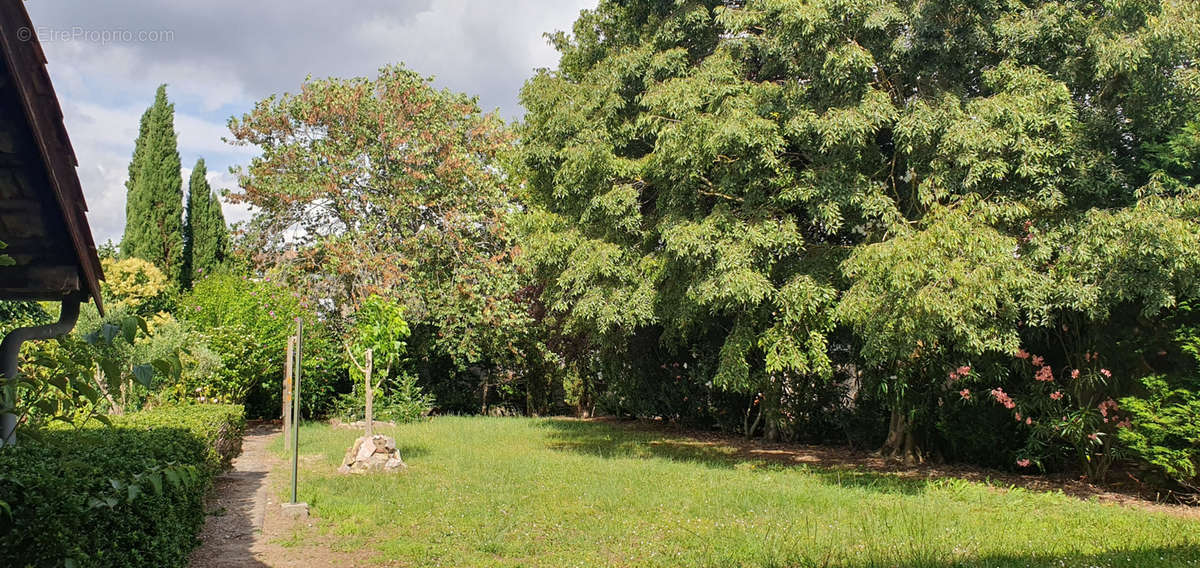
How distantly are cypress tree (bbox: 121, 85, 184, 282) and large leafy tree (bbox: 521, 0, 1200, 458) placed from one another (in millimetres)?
16238

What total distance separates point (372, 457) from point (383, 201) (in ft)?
26.4

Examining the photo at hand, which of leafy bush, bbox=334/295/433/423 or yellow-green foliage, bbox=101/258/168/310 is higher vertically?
yellow-green foliage, bbox=101/258/168/310

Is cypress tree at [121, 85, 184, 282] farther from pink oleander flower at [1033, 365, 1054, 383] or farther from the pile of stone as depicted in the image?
pink oleander flower at [1033, 365, 1054, 383]

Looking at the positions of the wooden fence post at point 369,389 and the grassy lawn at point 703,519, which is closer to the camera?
the grassy lawn at point 703,519

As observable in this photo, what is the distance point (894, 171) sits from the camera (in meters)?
10.3

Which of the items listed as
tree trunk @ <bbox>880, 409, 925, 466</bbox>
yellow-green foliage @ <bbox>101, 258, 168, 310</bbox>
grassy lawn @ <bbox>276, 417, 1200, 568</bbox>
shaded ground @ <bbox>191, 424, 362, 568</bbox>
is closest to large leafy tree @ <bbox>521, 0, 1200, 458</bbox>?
tree trunk @ <bbox>880, 409, 925, 466</bbox>

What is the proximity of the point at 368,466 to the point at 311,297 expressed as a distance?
7.77 meters

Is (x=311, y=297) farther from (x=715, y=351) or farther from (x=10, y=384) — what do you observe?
(x=10, y=384)

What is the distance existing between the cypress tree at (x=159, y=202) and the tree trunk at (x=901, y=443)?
20358 millimetres

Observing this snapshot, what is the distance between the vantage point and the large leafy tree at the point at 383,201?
1703cm

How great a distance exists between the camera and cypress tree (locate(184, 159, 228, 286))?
24.3 metres

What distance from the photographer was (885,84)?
32.2 feet

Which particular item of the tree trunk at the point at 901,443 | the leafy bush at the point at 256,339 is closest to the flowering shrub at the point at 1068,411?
the tree trunk at the point at 901,443

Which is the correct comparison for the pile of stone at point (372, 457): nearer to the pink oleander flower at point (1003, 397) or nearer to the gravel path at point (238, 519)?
the gravel path at point (238, 519)
